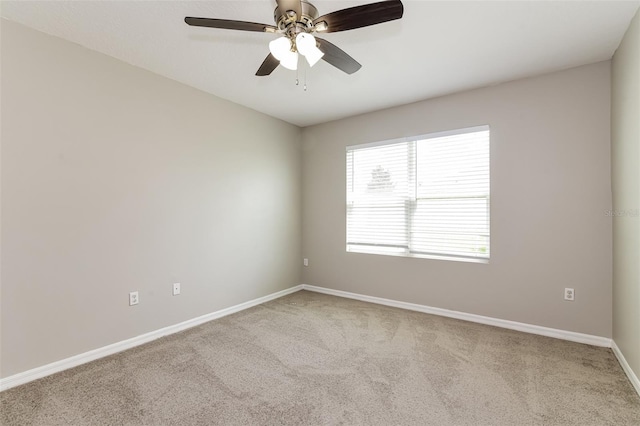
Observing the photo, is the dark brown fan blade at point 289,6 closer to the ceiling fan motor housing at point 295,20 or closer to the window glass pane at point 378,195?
the ceiling fan motor housing at point 295,20

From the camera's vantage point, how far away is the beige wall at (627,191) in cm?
204

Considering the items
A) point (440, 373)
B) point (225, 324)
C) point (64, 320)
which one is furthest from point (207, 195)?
point (440, 373)

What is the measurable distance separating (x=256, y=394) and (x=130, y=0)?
8.97 feet

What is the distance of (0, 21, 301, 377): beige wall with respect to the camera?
2.16 m

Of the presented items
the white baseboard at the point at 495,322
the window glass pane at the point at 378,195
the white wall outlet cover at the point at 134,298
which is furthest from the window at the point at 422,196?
the white wall outlet cover at the point at 134,298

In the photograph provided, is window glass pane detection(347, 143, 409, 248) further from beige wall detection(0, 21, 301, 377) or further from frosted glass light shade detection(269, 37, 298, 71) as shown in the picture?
frosted glass light shade detection(269, 37, 298, 71)

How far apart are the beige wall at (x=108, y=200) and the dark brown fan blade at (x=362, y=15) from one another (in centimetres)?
205

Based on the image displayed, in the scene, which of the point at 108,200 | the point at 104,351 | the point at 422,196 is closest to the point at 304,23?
the point at 108,200

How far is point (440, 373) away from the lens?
2260mm

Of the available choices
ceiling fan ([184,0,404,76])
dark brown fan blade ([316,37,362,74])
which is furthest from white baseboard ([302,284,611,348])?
ceiling fan ([184,0,404,76])

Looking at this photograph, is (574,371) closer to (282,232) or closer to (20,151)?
(282,232)

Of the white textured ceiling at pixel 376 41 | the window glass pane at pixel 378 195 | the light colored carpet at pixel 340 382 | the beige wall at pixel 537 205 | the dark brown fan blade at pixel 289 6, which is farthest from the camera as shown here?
the window glass pane at pixel 378 195

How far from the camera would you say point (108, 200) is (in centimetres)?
259

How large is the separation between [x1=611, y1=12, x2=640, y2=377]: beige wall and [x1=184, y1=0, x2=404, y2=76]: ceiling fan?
190 centimetres
